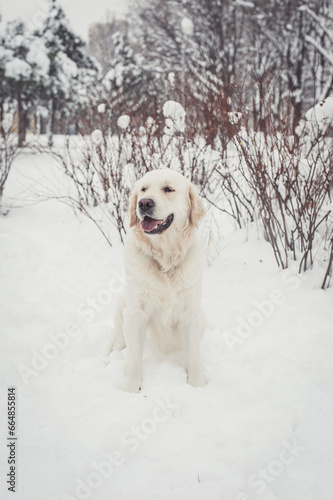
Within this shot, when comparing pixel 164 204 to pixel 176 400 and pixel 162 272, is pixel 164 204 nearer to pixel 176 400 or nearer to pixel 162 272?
pixel 162 272

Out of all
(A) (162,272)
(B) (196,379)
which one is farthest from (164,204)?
(B) (196,379)

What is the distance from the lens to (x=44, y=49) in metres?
10.8

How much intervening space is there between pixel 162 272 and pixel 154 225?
1.01 feet

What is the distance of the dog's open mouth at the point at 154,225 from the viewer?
179cm

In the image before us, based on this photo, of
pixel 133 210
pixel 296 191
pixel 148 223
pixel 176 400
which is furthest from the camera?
pixel 296 191

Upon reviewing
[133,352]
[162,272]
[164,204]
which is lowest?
[133,352]

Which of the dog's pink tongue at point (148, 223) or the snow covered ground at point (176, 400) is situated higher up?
the dog's pink tongue at point (148, 223)

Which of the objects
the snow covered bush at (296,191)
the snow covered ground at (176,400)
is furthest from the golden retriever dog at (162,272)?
the snow covered bush at (296,191)

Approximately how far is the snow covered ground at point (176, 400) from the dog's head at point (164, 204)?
0.99m

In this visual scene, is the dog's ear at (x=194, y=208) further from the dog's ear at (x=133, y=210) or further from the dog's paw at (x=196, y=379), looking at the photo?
the dog's paw at (x=196, y=379)

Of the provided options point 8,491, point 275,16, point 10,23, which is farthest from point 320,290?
point 10,23

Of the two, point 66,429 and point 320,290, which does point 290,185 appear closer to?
point 320,290

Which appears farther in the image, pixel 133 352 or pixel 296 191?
pixel 296 191

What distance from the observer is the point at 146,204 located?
178cm
